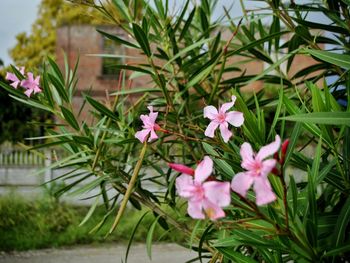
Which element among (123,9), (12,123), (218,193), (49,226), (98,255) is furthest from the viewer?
(12,123)

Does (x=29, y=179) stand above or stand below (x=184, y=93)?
below

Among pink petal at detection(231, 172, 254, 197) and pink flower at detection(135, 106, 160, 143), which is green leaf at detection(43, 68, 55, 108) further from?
pink petal at detection(231, 172, 254, 197)

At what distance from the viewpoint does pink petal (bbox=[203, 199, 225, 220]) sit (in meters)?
0.33

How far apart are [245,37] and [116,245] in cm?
360

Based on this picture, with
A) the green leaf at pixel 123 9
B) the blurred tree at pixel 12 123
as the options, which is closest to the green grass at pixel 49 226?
the green leaf at pixel 123 9

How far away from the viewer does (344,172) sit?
630 millimetres

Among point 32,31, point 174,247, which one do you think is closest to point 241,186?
point 174,247

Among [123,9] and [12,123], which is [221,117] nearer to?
[123,9]

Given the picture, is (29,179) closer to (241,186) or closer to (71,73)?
(71,73)

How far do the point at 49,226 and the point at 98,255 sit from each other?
2.59 ft

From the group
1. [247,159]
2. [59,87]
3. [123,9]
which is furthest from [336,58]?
[59,87]

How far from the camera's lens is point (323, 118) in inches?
18.1

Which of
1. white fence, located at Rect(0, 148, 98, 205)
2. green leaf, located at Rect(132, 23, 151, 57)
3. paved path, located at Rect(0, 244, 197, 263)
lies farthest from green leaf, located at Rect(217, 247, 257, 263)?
white fence, located at Rect(0, 148, 98, 205)

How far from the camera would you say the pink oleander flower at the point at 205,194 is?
0.32m
